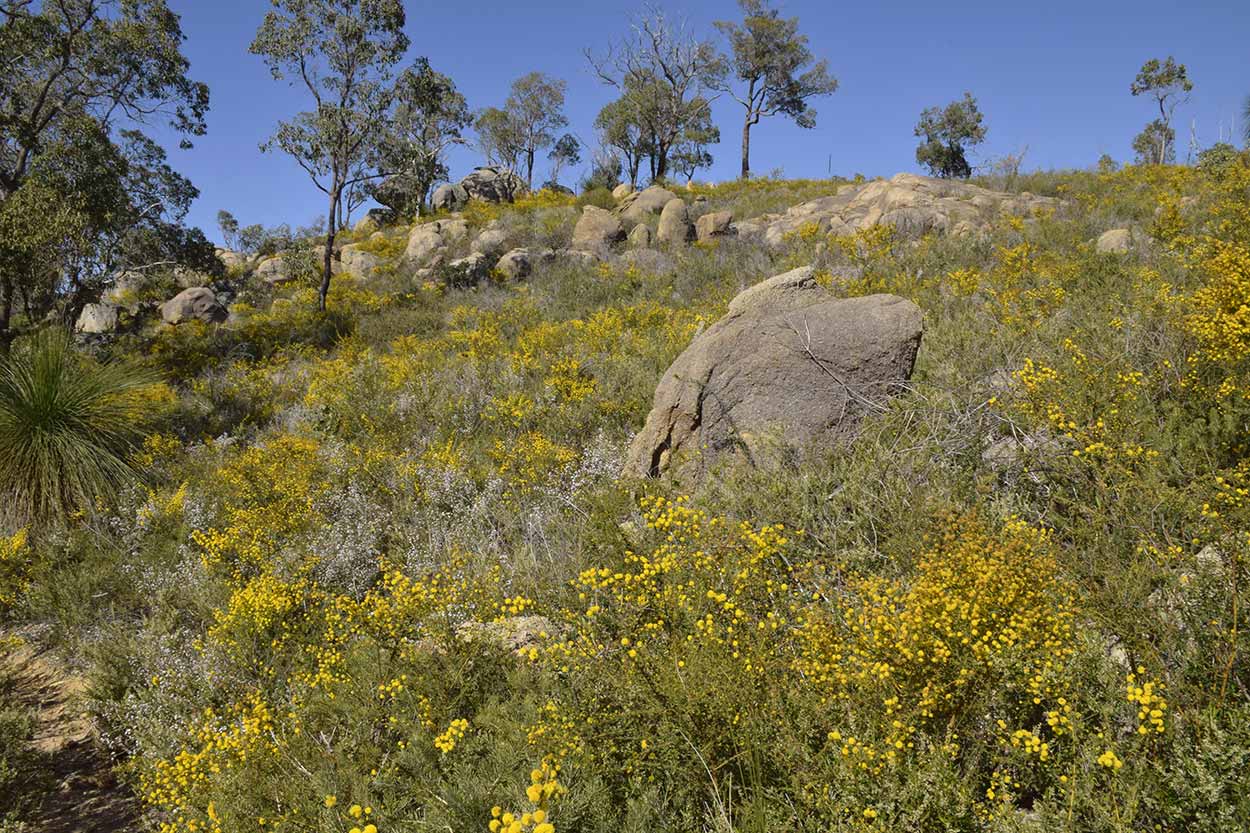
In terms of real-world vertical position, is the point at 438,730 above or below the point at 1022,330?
below

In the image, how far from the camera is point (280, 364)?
11.6m

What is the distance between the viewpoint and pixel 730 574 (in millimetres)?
3260

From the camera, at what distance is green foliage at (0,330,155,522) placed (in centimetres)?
657

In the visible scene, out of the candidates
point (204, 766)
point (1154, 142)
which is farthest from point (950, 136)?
point (204, 766)

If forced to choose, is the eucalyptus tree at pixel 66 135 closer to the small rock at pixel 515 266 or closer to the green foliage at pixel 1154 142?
the small rock at pixel 515 266

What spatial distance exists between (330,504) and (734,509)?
4.05 m

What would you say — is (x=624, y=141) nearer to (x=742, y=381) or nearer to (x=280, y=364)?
(x=280, y=364)

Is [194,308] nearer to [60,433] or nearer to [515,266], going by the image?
[515,266]

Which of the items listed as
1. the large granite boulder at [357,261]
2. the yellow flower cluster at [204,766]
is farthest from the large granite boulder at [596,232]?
the yellow flower cluster at [204,766]

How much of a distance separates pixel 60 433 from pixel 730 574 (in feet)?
25.8

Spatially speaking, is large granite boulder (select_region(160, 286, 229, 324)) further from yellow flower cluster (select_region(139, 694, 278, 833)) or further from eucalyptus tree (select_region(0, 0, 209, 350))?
yellow flower cluster (select_region(139, 694, 278, 833))

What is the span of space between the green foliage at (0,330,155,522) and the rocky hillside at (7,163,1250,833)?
0.35 metres

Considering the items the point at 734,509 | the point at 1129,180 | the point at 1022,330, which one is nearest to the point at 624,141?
the point at 1129,180

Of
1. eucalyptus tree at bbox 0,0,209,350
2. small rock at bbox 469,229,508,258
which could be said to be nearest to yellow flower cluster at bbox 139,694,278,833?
eucalyptus tree at bbox 0,0,209,350
